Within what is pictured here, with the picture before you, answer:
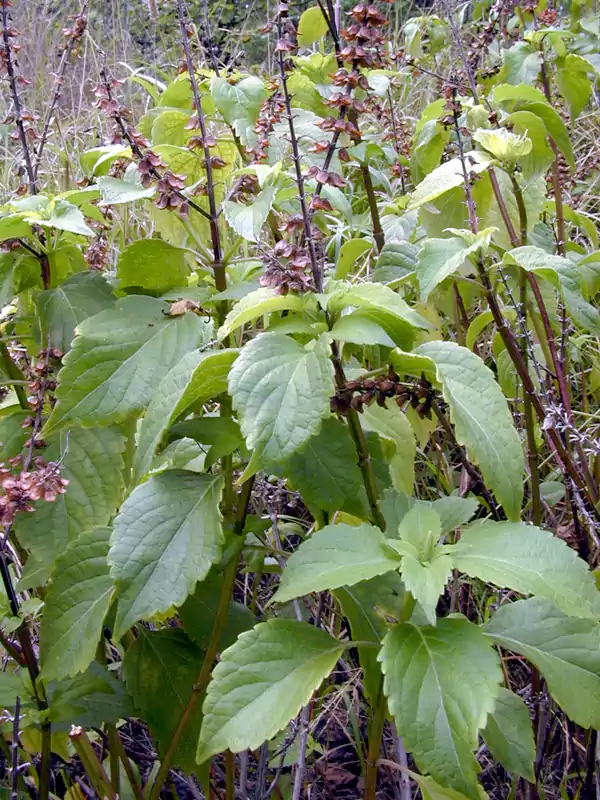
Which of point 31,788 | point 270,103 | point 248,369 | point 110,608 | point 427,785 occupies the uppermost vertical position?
point 270,103

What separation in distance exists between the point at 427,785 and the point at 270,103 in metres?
0.99

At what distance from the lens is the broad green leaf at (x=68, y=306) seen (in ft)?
3.39

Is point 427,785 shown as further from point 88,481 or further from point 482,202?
point 482,202

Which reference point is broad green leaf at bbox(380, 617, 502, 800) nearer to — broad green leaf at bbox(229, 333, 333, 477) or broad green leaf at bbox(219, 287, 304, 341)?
broad green leaf at bbox(229, 333, 333, 477)

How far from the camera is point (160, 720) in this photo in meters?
1.05

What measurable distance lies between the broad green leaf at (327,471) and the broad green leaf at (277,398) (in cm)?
12

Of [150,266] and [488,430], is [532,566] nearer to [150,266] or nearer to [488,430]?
[488,430]

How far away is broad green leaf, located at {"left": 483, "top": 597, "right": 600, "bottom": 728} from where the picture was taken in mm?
834

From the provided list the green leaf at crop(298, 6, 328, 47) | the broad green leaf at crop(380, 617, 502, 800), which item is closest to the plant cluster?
the broad green leaf at crop(380, 617, 502, 800)

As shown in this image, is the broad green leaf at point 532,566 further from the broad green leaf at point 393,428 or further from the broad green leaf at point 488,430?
the broad green leaf at point 393,428

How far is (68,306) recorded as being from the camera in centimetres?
104

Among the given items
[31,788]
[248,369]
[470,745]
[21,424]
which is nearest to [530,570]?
[470,745]

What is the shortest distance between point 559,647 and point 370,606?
0.23 meters

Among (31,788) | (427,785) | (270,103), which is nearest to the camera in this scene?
(427,785)
